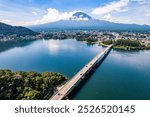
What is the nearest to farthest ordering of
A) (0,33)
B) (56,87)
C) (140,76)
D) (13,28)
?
1. (56,87)
2. (140,76)
3. (0,33)
4. (13,28)

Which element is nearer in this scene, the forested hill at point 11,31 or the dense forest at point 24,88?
the dense forest at point 24,88

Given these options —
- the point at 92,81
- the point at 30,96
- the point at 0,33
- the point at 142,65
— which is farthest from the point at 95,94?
the point at 0,33

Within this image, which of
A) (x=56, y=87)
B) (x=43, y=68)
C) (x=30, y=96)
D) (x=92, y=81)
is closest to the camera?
(x=30, y=96)

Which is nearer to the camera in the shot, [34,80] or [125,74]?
[34,80]

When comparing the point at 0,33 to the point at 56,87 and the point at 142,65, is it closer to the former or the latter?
the point at 142,65

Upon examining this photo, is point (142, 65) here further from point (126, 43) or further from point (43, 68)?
Answer: point (126, 43)

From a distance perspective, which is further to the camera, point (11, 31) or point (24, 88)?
point (11, 31)

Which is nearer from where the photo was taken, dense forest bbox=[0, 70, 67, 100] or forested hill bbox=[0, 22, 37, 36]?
dense forest bbox=[0, 70, 67, 100]

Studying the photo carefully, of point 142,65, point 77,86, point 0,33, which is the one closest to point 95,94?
point 77,86

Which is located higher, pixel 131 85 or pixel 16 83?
pixel 16 83
